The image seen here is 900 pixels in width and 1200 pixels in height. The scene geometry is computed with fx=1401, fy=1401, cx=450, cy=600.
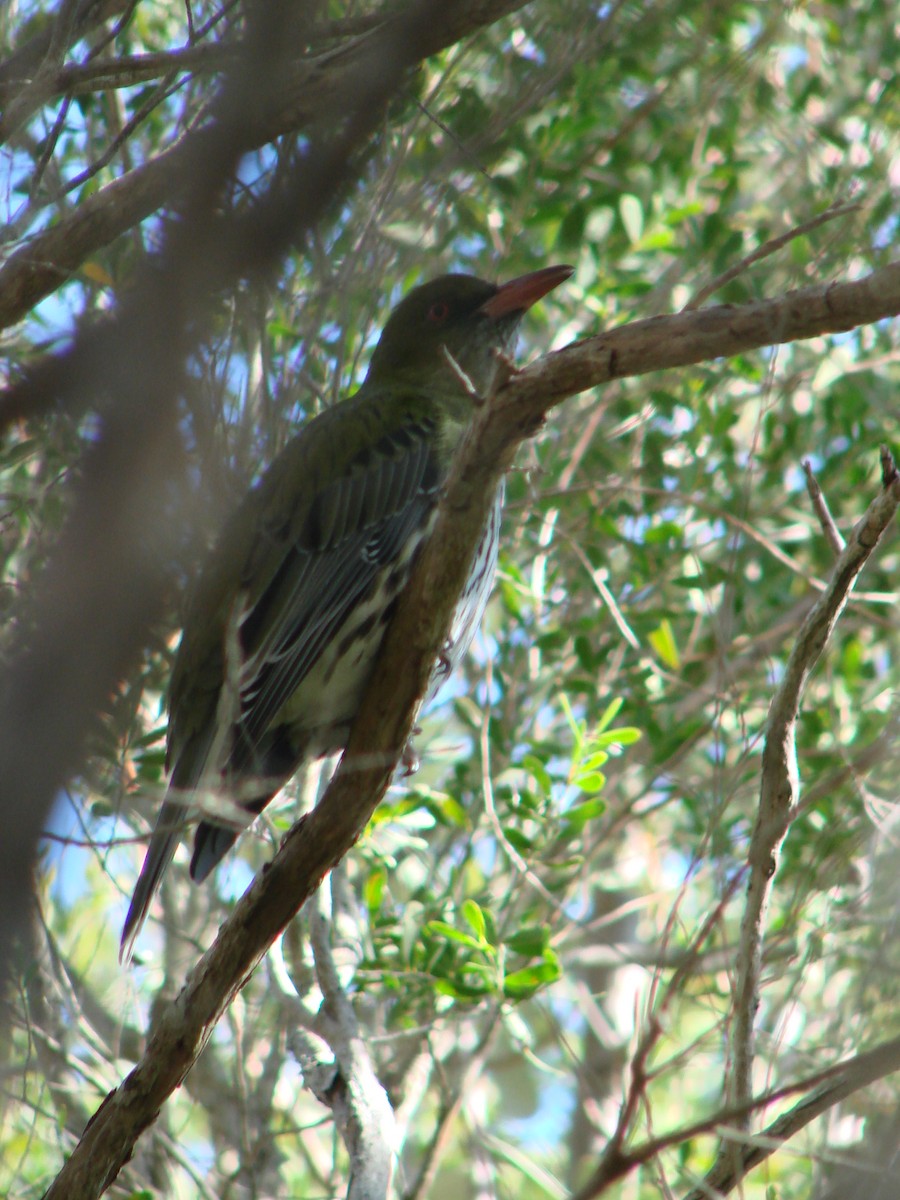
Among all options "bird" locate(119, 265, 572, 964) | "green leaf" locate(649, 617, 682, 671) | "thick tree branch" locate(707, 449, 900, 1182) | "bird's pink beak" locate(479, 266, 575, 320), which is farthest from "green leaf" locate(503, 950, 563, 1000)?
"bird's pink beak" locate(479, 266, 575, 320)

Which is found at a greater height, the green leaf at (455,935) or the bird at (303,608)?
the bird at (303,608)

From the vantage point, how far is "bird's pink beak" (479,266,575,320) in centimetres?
517

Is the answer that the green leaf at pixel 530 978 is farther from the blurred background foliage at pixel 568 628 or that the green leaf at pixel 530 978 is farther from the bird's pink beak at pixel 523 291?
Result: the bird's pink beak at pixel 523 291

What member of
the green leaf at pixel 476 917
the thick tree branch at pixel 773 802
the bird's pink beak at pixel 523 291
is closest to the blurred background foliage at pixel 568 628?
the green leaf at pixel 476 917

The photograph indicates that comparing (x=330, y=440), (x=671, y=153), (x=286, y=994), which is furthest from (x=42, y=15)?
(x=286, y=994)

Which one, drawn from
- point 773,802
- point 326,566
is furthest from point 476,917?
point 773,802

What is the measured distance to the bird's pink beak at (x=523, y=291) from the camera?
517 centimetres

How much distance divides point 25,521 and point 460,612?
1.61m

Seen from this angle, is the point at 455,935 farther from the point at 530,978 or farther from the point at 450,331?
the point at 450,331

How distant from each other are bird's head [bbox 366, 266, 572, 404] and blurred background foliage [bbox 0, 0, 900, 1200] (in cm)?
20

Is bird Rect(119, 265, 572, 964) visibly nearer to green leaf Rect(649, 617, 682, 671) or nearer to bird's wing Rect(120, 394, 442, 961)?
bird's wing Rect(120, 394, 442, 961)

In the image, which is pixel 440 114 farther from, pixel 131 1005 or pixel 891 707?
pixel 131 1005

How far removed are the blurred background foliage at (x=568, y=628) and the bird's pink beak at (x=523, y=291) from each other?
408mm

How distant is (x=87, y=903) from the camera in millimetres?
7000
